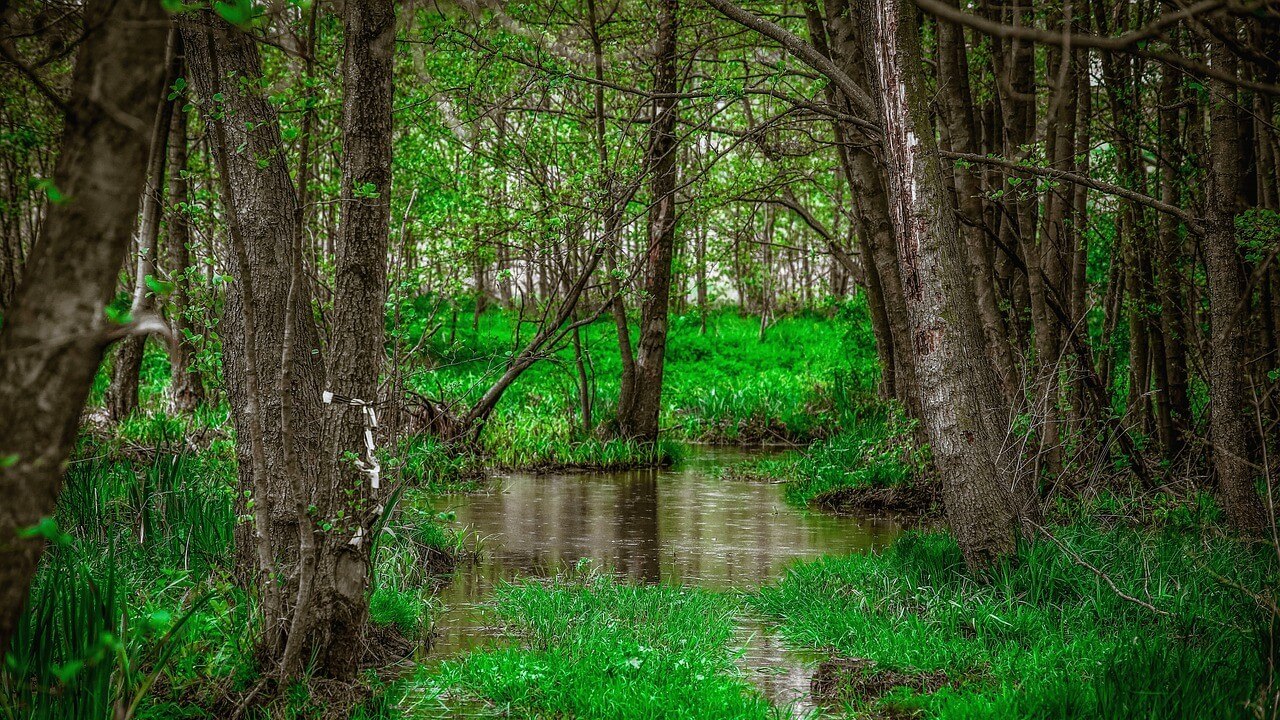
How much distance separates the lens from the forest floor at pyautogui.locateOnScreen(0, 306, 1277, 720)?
150 inches

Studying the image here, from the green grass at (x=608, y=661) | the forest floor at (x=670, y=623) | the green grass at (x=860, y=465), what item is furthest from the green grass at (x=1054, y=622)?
the green grass at (x=860, y=465)

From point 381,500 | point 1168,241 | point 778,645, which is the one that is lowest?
Answer: point 778,645

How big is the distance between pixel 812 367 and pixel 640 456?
A: 7830 millimetres

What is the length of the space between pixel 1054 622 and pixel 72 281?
4.97 meters

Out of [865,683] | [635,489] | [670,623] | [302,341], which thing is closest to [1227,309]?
[865,683]

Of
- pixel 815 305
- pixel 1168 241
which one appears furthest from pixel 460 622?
pixel 815 305

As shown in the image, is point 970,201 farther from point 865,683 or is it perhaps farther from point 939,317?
point 865,683

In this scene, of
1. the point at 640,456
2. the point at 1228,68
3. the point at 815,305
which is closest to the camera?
the point at 1228,68

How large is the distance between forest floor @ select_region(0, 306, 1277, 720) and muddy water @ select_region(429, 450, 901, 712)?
5.5 inches

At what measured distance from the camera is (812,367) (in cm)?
1991

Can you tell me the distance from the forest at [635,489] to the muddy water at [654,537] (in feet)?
0.21

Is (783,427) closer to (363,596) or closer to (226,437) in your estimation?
(226,437)

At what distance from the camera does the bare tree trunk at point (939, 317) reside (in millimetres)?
5746

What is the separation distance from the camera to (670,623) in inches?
215
